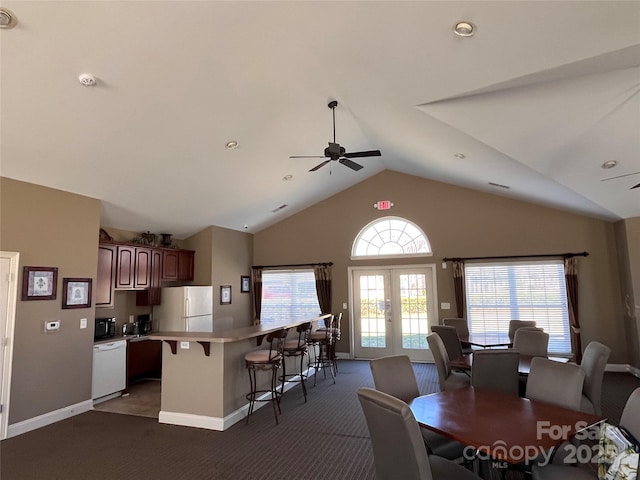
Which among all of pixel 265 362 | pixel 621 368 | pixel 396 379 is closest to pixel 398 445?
pixel 396 379

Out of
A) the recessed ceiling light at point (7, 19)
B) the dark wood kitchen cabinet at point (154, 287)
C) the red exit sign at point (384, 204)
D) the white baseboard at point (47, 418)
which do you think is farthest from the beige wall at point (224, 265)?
the recessed ceiling light at point (7, 19)

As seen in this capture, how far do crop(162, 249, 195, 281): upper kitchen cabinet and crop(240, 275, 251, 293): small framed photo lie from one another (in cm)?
126

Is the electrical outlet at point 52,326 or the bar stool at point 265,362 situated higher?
the electrical outlet at point 52,326

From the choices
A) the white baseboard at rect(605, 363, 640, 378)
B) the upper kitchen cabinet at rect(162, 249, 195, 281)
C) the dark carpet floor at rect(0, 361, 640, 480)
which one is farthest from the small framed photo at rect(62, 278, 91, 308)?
the white baseboard at rect(605, 363, 640, 378)

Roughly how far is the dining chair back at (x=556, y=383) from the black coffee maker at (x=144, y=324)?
5875 millimetres

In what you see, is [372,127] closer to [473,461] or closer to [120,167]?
[120,167]

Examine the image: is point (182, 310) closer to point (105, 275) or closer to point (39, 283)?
point (105, 275)

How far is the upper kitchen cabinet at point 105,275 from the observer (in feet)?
17.9

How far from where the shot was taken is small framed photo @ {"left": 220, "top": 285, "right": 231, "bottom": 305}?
7.56 meters

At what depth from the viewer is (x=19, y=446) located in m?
3.72

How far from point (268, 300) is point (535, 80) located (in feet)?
22.8

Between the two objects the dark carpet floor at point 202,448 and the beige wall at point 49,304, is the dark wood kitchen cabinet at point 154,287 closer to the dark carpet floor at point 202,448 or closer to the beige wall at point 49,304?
the beige wall at point 49,304

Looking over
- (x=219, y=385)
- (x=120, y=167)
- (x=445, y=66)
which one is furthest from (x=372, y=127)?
(x=219, y=385)

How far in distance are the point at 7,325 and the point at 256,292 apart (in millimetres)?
4945
